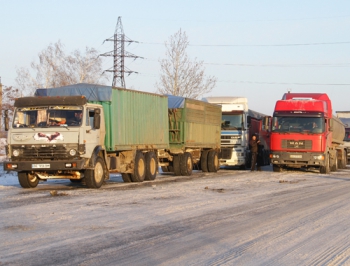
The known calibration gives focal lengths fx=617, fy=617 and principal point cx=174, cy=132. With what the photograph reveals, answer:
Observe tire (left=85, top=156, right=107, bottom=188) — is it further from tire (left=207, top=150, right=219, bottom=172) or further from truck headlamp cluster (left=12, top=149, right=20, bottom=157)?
tire (left=207, top=150, right=219, bottom=172)

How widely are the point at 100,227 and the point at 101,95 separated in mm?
8815

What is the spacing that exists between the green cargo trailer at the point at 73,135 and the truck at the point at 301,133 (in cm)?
983

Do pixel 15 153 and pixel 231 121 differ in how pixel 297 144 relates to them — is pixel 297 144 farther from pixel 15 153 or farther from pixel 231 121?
pixel 15 153

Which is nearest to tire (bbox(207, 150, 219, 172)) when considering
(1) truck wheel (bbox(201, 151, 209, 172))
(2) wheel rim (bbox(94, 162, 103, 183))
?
(1) truck wheel (bbox(201, 151, 209, 172))

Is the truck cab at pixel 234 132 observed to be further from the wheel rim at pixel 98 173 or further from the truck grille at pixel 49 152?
the truck grille at pixel 49 152

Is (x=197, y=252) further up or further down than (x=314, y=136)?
further down

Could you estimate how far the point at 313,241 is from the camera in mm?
9023

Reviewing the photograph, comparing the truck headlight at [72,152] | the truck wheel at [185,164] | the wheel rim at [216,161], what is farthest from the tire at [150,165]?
the wheel rim at [216,161]

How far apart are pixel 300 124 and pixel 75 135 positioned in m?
13.7

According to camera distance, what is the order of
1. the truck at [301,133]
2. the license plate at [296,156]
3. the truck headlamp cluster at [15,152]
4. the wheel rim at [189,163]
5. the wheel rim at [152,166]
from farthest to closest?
the license plate at [296,156], the truck at [301,133], the wheel rim at [189,163], the wheel rim at [152,166], the truck headlamp cluster at [15,152]

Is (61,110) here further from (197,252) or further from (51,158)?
(197,252)

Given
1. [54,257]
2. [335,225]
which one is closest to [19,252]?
[54,257]

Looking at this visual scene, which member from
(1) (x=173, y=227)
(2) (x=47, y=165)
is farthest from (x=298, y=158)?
(1) (x=173, y=227)

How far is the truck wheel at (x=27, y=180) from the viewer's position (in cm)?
1781
